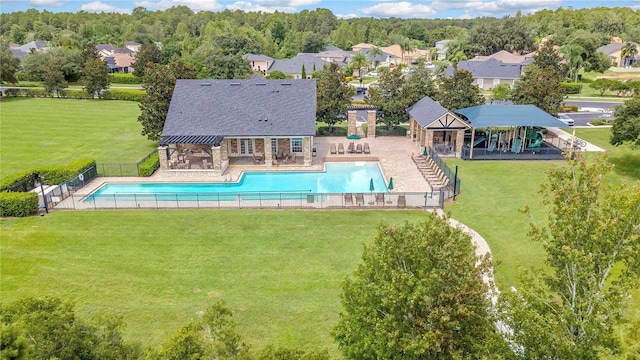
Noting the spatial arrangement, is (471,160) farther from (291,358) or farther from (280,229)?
(291,358)

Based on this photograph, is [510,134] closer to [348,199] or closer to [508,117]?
[508,117]

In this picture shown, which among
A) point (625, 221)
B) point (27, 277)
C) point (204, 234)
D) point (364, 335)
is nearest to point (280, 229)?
point (204, 234)

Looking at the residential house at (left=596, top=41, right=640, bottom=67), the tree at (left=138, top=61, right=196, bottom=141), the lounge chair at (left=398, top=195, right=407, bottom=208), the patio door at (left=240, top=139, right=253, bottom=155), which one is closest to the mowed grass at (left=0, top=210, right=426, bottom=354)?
the lounge chair at (left=398, top=195, right=407, bottom=208)

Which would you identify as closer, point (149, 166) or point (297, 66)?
point (149, 166)

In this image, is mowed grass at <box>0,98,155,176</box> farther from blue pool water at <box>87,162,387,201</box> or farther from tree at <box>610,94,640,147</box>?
tree at <box>610,94,640,147</box>

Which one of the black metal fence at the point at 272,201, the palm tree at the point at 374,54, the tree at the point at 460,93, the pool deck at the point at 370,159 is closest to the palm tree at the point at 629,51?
the palm tree at the point at 374,54

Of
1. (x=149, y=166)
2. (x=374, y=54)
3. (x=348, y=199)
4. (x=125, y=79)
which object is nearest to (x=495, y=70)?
(x=374, y=54)

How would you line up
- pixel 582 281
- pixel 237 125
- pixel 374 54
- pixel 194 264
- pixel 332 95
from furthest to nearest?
pixel 374 54
pixel 332 95
pixel 237 125
pixel 194 264
pixel 582 281

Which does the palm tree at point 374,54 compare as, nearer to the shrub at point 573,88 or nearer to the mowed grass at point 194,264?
the shrub at point 573,88
